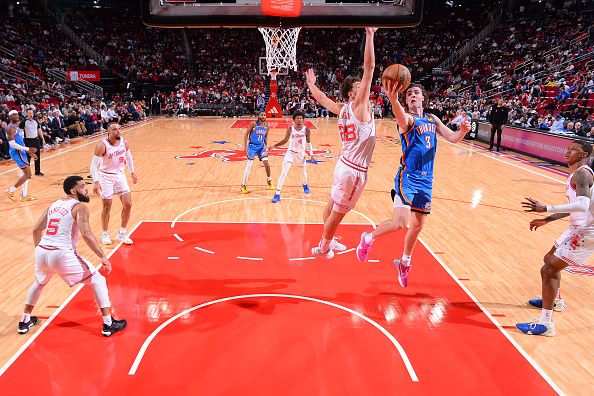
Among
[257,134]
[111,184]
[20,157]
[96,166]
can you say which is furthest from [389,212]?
[20,157]

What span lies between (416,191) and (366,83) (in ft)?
4.28

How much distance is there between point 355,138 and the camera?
471 centimetres

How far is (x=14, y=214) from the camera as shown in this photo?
28.5 ft

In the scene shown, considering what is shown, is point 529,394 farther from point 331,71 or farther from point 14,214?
point 331,71

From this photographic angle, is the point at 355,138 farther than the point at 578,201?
Yes

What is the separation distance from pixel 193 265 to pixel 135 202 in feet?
12.9

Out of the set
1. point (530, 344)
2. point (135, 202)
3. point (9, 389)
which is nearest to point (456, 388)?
point (530, 344)

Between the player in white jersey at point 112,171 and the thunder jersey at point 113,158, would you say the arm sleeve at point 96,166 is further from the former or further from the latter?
the thunder jersey at point 113,158

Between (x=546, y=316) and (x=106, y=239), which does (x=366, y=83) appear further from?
(x=106, y=239)

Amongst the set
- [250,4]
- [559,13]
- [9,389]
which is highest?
[559,13]

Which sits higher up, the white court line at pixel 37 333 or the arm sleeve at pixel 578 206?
the arm sleeve at pixel 578 206

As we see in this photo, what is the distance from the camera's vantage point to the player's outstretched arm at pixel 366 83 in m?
4.05

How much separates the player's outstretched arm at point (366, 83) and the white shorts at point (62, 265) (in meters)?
3.08

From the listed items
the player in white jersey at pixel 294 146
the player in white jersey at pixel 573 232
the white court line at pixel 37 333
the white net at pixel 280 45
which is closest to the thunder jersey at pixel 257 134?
the player in white jersey at pixel 294 146
